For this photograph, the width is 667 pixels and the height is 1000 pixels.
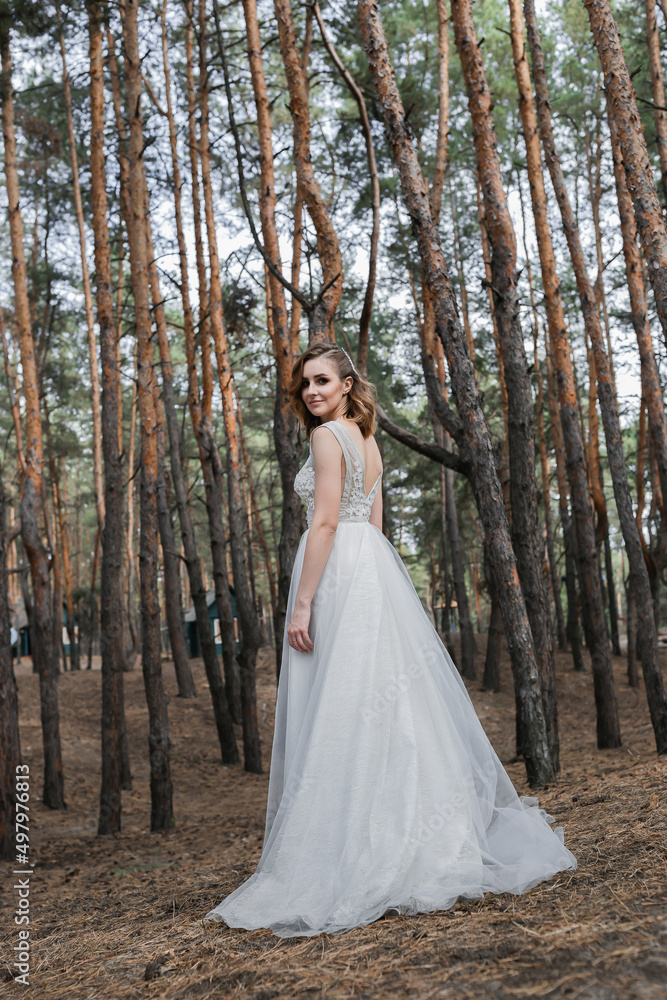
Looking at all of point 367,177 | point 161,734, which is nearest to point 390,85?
point 161,734

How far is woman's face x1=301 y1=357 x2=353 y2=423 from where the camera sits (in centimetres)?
336

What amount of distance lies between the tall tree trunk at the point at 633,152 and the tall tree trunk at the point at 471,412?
144 cm

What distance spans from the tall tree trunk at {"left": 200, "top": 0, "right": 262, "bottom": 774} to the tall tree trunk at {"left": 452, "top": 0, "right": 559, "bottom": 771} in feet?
15.6

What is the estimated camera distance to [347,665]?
3045 millimetres

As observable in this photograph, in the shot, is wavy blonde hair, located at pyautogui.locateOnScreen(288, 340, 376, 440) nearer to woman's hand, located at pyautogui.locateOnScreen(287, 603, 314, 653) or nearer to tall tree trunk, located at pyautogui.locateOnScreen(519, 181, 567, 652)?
woman's hand, located at pyautogui.locateOnScreen(287, 603, 314, 653)

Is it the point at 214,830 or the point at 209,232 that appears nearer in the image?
the point at 214,830

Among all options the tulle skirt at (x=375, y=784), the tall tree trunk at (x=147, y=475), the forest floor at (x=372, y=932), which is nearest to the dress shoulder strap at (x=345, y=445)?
the tulle skirt at (x=375, y=784)

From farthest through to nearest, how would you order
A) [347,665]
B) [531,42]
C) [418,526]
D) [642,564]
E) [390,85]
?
1. [418,526]
2. [531,42]
3. [642,564]
4. [390,85]
5. [347,665]

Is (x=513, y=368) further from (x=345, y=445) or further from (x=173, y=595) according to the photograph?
(x=173, y=595)

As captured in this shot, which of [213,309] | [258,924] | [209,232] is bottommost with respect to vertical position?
[258,924]

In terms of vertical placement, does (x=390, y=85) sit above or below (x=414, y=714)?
above

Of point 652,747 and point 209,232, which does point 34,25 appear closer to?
point 209,232

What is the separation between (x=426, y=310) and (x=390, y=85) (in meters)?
4.34

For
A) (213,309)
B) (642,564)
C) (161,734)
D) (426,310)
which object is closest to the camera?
(161,734)
